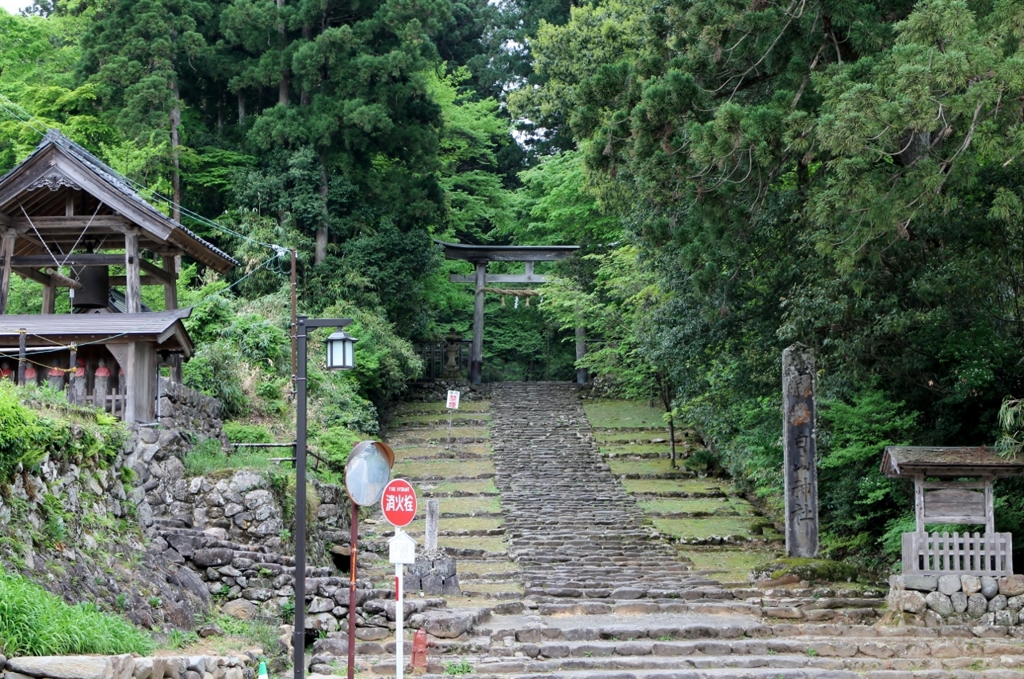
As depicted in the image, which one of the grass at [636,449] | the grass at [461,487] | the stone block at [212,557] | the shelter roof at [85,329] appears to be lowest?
the grass at [461,487]

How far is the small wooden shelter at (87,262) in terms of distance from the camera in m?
14.8

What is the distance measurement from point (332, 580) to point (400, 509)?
4265mm

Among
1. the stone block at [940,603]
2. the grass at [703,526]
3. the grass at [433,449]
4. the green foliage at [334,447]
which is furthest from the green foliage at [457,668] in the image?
the grass at [433,449]

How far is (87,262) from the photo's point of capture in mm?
16094

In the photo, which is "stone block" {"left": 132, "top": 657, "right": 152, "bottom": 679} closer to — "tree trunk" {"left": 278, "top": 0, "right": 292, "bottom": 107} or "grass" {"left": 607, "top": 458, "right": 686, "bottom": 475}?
"grass" {"left": 607, "top": 458, "right": 686, "bottom": 475}

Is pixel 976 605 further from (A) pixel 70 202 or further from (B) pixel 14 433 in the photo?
(A) pixel 70 202

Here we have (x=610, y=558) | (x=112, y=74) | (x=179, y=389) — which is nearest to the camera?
(x=179, y=389)

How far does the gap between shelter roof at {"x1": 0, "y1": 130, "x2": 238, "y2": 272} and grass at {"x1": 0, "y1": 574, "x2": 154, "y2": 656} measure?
314 inches

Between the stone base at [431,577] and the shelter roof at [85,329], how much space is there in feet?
16.5

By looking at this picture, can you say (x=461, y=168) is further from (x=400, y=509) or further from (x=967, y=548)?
(x=400, y=509)

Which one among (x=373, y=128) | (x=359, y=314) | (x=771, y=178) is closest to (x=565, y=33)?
(x=373, y=128)

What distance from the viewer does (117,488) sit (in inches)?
470

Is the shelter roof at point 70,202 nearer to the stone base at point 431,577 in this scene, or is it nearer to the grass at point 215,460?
the grass at point 215,460

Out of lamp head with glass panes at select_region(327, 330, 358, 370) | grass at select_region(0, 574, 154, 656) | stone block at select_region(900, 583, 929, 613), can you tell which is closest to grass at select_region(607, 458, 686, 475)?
stone block at select_region(900, 583, 929, 613)
